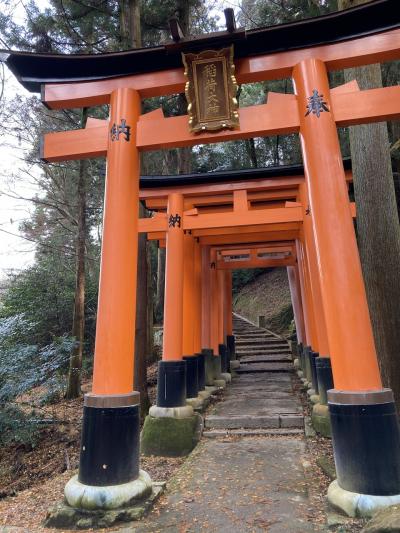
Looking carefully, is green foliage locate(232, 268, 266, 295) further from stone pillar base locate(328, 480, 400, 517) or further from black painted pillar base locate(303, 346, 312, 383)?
stone pillar base locate(328, 480, 400, 517)

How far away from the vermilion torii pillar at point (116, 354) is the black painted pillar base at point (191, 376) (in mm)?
3666

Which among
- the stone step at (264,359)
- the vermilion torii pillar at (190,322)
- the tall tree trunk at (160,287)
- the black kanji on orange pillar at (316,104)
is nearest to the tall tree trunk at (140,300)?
the vermilion torii pillar at (190,322)

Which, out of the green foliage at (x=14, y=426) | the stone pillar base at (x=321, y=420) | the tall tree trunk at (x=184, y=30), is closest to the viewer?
the stone pillar base at (x=321, y=420)

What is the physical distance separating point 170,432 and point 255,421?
146 centimetres

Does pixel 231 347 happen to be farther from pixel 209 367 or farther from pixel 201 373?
pixel 201 373

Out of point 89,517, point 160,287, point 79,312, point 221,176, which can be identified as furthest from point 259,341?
point 89,517

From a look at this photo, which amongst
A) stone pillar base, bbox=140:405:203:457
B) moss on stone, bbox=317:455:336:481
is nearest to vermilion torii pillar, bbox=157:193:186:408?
stone pillar base, bbox=140:405:203:457

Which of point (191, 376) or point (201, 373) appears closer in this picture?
point (191, 376)

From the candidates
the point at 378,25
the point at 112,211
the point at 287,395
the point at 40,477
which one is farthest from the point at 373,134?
the point at 40,477

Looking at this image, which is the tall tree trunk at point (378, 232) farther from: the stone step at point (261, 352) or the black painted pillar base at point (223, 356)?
the stone step at point (261, 352)

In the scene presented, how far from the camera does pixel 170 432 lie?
20.2 feet

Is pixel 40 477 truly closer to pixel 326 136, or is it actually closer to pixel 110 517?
pixel 110 517

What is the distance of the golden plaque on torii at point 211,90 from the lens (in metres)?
4.18

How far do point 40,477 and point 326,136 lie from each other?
21.9 feet
